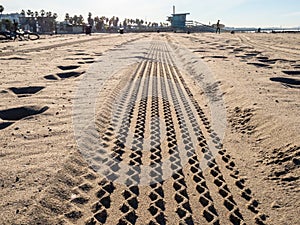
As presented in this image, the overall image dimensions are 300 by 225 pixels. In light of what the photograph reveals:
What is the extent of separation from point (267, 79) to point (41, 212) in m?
8.86

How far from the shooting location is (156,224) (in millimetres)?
3107

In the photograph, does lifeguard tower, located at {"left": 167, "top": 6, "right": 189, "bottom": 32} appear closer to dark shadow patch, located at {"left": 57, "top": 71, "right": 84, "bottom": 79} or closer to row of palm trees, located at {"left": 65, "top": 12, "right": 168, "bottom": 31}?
row of palm trees, located at {"left": 65, "top": 12, "right": 168, "bottom": 31}

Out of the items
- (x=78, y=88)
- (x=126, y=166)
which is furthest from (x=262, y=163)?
(x=78, y=88)

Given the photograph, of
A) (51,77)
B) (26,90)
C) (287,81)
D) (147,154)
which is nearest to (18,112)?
(26,90)

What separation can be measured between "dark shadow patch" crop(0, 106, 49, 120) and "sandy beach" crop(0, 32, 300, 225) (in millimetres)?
22

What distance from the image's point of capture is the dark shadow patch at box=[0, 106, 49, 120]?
5.88 meters

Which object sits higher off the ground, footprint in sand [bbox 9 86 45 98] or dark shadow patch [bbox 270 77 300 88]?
dark shadow patch [bbox 270 77 300 88]

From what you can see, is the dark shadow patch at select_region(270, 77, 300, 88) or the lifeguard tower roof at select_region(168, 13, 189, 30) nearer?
the dark shadow patch at select_region(270, 77, 300, 88)

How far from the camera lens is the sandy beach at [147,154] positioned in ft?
10.8

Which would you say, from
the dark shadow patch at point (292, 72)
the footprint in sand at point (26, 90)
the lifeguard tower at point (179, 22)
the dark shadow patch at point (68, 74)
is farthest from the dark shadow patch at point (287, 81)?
the lifeguard tower at point (179, 22)

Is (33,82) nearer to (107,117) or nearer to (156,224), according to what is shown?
(107,117)

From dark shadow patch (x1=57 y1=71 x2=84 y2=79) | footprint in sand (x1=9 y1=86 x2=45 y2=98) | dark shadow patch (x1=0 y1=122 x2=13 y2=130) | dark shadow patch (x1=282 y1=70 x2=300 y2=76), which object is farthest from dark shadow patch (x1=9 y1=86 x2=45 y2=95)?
dark shadow patch (x1=282 y1=70 x2=300 y2=76)

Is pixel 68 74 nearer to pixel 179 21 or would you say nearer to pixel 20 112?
pixel 20 112

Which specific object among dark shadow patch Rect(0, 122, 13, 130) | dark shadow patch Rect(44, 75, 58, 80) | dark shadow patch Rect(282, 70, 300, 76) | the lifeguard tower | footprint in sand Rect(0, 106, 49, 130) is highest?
the lifeguard tower
